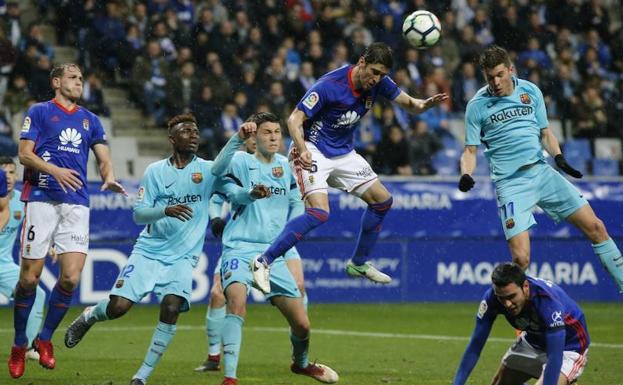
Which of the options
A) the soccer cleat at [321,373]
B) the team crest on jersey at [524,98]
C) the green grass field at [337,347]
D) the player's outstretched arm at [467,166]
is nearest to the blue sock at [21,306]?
the green grass field at [337,347]

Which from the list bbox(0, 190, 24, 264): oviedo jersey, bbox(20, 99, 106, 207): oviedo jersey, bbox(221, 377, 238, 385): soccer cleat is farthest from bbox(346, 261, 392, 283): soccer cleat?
bbox(0, 190, 24, 264): oviedo jersey

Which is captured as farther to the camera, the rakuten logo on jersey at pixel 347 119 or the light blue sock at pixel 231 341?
the rakuten logo on jersey at pixel 347 119

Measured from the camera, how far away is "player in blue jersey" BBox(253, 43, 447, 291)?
10617mm

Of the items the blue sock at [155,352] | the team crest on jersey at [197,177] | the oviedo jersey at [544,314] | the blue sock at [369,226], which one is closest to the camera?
the oviedo jersey at [544,314]

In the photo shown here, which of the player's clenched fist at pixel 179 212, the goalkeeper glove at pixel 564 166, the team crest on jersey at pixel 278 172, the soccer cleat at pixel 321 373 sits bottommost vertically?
the soccer cleat at pixel 321 373

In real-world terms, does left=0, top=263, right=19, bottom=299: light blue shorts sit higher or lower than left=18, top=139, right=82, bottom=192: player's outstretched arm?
lower

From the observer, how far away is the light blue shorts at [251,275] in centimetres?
1041

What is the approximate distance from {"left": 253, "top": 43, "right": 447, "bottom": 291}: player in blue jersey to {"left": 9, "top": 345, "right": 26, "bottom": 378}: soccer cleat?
2231 millimetres

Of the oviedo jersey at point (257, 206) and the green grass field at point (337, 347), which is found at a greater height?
the oviedo jersey at point (257, 206)

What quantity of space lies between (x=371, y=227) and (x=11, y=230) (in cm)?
435

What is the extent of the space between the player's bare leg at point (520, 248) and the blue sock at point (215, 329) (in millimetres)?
2904

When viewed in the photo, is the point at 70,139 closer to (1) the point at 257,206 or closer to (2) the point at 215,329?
(1) the point at 257,206

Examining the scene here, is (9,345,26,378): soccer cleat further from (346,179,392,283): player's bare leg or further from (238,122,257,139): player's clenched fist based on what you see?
(346,179,392,283): player's bare leg

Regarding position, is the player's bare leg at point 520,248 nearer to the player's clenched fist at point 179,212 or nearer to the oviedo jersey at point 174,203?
the oviedo jersey at point 174,203
